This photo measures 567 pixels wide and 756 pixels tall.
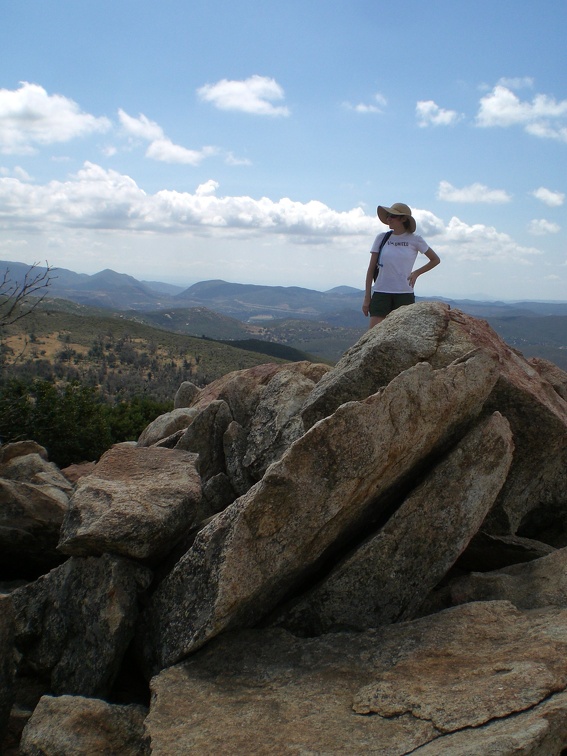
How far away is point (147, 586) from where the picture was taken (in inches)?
346

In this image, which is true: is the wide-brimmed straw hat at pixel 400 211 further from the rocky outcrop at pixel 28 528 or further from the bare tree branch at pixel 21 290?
the rocky outcrop at pixel 28 528

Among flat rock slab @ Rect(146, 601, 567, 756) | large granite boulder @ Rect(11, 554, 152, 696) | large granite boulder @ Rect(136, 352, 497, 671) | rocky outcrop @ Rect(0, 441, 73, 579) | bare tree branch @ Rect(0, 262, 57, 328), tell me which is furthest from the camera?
bare tree branch @ Rect(0, 262, 57, 328)

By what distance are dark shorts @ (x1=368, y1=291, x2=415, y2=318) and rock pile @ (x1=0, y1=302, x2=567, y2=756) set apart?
283 centimetres

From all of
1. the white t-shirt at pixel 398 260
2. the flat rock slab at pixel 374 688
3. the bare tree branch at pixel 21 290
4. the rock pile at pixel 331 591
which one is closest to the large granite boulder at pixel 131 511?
the rock pile at pixel 331 591

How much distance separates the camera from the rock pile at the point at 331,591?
632 centimetres

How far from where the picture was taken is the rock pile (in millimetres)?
6320

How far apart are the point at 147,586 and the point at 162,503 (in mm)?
Answer: 1208

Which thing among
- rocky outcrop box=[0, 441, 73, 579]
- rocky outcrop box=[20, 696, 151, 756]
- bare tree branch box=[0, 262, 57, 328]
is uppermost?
bare tree branch box=[0, 262, 57, 328]

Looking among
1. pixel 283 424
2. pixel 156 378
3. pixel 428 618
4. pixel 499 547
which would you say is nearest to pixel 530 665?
pixel 428 618

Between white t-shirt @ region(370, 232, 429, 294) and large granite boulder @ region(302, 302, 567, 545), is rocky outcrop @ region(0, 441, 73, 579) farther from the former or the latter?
white t-shirt @ region(370, 232, 429, 294)

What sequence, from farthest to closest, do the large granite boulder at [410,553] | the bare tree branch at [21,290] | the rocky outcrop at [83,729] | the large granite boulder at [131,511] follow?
the bare tree branch at [21,290], the large granite boulder at [131,511], the large granite boulder at [410,553], the rocky outcrop at [83,729]

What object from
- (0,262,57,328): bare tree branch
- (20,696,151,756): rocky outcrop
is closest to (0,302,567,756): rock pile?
(20,696,151,756): rocky outcrop

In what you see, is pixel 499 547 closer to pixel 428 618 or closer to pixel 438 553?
pixel 438 553

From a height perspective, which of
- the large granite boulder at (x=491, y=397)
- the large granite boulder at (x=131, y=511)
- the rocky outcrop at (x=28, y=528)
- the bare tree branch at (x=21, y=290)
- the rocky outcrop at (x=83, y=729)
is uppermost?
the bare tree branch at (x=21, y=290)
